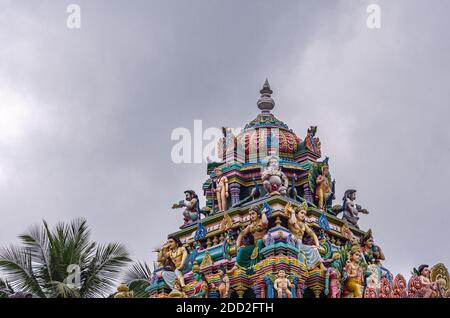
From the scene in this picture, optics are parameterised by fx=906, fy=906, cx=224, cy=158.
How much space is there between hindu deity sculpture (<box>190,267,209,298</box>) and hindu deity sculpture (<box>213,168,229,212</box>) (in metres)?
3.33

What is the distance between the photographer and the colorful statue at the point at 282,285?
87.0 ft

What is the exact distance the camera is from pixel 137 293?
3262 centimetres

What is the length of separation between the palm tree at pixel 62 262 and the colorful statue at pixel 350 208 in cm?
1108

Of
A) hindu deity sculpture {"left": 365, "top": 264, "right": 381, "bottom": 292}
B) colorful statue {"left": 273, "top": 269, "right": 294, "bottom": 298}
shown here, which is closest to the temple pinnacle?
hindu deity sculpture {"left": 365, "top": 264, "right": 381, "bottom": 292}

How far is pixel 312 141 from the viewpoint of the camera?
1334 inches

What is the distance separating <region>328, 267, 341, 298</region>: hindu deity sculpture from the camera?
27.7m

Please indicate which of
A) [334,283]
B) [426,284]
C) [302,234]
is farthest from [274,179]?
[426,284]

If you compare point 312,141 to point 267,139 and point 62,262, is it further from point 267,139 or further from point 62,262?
point 62,262

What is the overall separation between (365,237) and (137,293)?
8.39 meters

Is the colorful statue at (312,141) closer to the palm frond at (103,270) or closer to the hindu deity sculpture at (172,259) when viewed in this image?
the hindu deity sculpture at (172,259)

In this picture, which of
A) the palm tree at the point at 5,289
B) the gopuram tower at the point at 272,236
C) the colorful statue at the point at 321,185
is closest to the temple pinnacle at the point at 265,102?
the gopuram tower at the point at 272,236

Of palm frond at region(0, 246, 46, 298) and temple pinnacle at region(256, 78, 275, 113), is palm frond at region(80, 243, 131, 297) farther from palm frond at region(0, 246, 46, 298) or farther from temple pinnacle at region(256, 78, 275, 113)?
temple pinnacle at region(256, 78, 275, 113)
